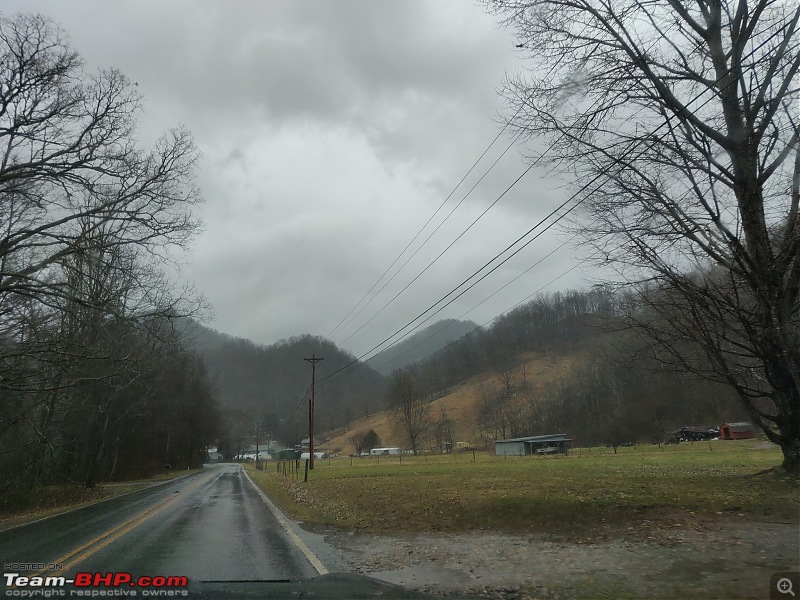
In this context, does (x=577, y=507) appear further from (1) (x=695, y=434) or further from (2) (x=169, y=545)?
(1) (x=695, y=434)

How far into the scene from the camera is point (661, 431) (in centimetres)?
7644

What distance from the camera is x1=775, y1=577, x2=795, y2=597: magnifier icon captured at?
233 inches

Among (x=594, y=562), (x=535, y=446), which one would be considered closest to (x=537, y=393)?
(x=535, y=446)

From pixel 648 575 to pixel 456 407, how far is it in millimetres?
119146

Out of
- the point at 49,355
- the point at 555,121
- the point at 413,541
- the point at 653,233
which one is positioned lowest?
the point at 413,541

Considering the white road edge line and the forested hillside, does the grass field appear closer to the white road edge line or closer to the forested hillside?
the white road edge line

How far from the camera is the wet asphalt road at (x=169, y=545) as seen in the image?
7.93m

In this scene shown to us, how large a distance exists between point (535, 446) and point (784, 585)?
3048 inches

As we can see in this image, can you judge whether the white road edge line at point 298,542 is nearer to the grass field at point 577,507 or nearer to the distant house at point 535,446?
the grass field at point 577,507

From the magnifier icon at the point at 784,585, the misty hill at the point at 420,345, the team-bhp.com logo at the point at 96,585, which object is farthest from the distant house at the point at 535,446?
the team-bhp.com logo at the point at 96,585

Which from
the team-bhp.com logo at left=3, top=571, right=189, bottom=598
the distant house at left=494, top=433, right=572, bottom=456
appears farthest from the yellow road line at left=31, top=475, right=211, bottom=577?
the distant house at left=494, top=433, right=572, bottom=456

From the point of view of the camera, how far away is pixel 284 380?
64.7 m

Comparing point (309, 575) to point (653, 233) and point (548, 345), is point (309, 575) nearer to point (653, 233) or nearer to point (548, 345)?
point (653, 233)

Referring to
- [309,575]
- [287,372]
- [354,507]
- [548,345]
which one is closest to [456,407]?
[548,345]
